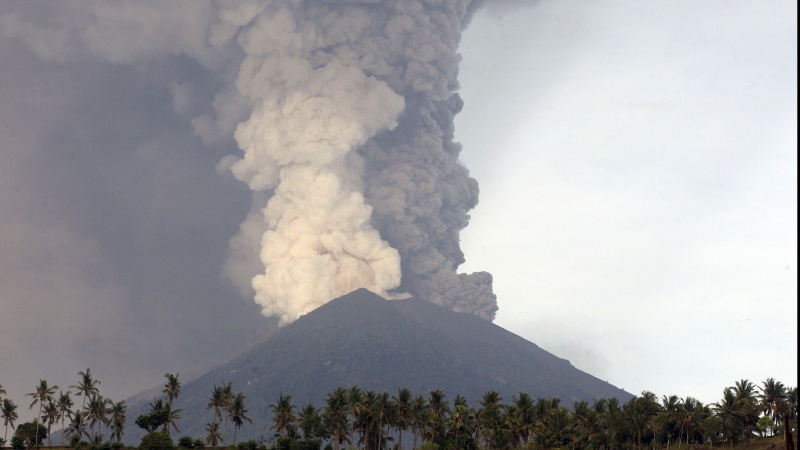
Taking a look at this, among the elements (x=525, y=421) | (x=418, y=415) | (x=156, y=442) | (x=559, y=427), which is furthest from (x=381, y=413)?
(x=156, y=442)

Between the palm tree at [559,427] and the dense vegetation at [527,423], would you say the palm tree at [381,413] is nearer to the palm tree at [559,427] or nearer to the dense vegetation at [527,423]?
the dense vegetation at [527,423]

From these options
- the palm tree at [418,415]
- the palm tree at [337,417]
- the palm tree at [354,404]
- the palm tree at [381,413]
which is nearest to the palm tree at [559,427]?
the palm tree at [418,415]

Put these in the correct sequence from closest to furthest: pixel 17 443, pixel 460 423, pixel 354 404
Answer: pixel 460 423 → pixel 354 404 → pixel 17 443

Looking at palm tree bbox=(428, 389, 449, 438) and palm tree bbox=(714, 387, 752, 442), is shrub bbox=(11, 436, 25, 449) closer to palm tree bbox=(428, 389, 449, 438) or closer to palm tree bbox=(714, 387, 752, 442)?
palm tree bbox=(428, 389, 449, 438)

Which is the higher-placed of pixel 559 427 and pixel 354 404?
pixel 354 404

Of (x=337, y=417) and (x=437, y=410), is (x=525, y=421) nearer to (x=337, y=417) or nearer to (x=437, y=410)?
(x=437, y=410)

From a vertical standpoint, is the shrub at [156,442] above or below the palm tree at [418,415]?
below

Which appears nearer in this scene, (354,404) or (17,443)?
(354,404)

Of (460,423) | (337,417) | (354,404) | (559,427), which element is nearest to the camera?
(559,427)
